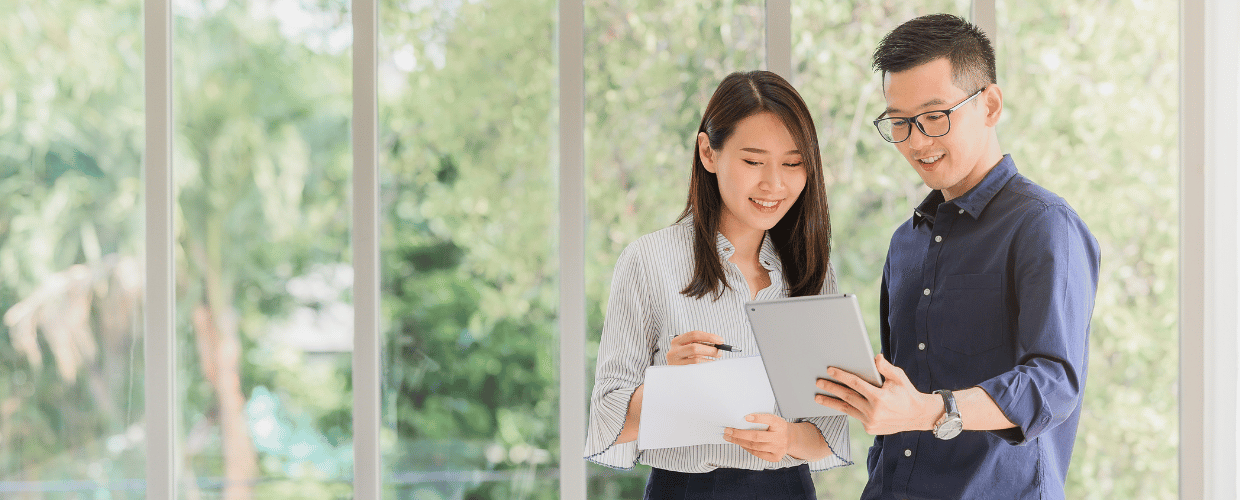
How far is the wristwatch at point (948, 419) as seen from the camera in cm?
108

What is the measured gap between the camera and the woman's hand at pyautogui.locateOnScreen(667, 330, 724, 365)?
1262 millimetres

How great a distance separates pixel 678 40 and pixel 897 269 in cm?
120

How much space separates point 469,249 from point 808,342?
5.07ft

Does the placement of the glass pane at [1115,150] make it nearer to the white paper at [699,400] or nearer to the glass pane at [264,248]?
the white paper at [699,400]

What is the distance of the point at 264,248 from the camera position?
2.46m

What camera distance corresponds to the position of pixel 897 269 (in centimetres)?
150

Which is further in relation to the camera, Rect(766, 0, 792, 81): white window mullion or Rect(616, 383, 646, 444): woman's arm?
Rect(766, 0, 792, 81): white window mullion

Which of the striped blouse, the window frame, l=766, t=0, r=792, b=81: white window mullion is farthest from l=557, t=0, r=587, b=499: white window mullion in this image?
the striped blouse

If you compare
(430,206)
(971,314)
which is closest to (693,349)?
(971,314)

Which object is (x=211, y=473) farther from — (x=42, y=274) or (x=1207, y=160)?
(x=1207, y=160)

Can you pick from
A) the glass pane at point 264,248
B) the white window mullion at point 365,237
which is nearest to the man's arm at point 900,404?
the white window mullion at point 365,237

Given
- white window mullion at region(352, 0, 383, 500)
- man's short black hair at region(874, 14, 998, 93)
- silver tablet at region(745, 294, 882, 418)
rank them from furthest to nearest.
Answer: white window mullion at region(352, 0, 383, 500) → man's short black hair at region(874, 14, 998, 93) → silver tablet at region(745, 294, 882, 418)

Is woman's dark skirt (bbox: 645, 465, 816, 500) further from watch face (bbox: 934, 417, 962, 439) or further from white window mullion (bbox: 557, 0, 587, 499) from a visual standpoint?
white window mullion (bbox: 557, 0, 587, 499)

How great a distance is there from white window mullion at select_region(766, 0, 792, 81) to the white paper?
1.36 m
